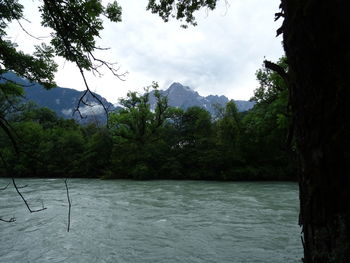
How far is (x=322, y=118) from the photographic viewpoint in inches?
43.5

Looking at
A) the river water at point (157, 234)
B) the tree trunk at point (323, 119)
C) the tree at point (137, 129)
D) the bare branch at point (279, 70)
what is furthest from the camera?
the tree at point (137, 129)

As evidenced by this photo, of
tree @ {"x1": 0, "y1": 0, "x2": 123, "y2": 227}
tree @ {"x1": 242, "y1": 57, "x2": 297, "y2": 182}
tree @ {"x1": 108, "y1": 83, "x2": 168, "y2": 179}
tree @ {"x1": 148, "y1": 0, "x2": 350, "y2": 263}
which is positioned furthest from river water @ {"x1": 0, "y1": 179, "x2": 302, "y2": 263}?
tree @ {"x1": 108, "y1": 83, "x2": 168, "y2": 179}

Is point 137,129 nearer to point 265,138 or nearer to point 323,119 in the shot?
point 265,138

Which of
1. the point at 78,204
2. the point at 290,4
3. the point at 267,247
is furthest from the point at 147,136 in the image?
the point at 290,4

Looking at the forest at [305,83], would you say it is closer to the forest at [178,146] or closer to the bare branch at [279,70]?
the bare branch at [279,70]

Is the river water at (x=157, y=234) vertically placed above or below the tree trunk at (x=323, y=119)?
below

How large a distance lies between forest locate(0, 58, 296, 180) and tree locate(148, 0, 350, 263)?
78.9ft

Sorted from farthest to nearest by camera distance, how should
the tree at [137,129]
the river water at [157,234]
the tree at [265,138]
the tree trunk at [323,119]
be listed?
the tree at [137,129] → the tree at [265,138] → the river water at [157,234] → the tree trunk at [323,119]

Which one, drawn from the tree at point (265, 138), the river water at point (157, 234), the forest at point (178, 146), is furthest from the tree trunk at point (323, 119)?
the tree at point (265, 138)

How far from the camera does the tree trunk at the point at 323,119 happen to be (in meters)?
1.05

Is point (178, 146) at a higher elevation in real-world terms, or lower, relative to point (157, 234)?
higher

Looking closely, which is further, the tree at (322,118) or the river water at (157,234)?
the river water at (157,234)

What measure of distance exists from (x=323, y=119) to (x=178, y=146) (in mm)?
33137

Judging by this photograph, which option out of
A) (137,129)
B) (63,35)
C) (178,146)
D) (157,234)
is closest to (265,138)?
(178,146)
